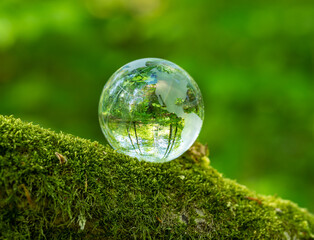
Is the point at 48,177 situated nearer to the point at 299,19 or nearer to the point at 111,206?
the point at 111,206

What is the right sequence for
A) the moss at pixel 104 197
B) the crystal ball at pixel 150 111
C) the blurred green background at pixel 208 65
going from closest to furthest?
1. the moss at pixel 104 197
2. the crystal ball at pixel 150 111
3. the blurred green background at pixel 208 65

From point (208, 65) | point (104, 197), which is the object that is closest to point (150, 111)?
point (104, 197)

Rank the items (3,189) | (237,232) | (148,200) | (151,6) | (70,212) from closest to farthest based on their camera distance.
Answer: (3,189) → (70,212) → (148,200) → (237,232) → (151,6)

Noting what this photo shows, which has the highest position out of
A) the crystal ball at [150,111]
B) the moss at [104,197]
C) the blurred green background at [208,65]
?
the blurred green background at [208,65]

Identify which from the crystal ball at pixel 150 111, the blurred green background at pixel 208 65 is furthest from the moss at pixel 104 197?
the blurred green background at pixel 208 65

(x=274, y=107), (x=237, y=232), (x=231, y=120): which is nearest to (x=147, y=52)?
(x=231, y=120)

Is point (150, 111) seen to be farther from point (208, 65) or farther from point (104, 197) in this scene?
point (208, 65)

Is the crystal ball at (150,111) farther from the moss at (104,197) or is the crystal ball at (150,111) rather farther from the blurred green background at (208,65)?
the blurred green background at (208,65)
